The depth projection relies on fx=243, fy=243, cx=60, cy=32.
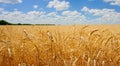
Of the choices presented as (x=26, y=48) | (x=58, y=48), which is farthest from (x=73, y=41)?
(x=26, y=48)

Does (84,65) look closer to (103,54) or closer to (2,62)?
(103,54)

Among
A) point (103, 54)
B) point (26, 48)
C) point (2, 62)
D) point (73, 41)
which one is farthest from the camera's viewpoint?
point (73, 41)

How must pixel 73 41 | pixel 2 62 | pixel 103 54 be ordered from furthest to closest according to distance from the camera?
pixel 73 41
pixel 103 54
pixel 2 62

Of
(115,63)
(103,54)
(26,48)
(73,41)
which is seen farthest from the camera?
(73,41)

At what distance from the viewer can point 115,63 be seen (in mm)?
2424

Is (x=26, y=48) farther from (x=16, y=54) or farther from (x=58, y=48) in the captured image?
(x=58, y=48)

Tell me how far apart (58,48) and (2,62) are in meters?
0.69

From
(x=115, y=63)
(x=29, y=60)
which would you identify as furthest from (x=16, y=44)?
(x=115, y=63)

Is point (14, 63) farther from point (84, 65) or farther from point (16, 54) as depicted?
point (84, 65)

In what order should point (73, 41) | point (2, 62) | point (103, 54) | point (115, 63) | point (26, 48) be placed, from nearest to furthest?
point (115, 63) < point (2, 62) < point (103, 54) < point (26, 48) < point (73, 41)

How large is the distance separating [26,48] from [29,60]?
1.01 ft

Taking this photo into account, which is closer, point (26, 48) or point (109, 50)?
point (109, 50)

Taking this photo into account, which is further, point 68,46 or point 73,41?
point 73,41

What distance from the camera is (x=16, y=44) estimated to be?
3145mm
